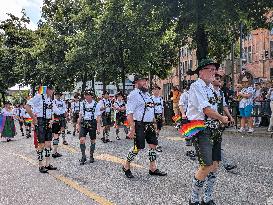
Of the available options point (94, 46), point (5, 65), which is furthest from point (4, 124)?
point (5, 65)

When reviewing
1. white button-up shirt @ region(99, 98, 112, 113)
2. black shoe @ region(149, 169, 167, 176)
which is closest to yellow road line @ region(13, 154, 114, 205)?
black shoe @ region(149, 169, 167, 176)

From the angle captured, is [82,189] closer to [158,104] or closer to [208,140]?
[208,140]

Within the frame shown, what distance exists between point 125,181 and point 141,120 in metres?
1.32

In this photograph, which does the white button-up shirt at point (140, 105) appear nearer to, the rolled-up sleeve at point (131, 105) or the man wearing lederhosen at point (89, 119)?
the rolled-up sleeve at point (131, 105)

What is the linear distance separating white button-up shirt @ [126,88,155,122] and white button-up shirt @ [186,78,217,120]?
3.06 meters

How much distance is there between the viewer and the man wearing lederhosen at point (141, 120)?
347 inches

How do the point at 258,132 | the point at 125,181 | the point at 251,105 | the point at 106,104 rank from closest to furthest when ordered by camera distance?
1. the point at 125,181
2. the point at 258,132
3. the point at 251,105
4. the point at 106,104

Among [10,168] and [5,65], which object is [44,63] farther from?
[10,168]

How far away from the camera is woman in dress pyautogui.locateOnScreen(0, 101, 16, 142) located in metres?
21.5

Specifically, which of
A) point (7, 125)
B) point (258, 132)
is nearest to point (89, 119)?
point (258, 132)

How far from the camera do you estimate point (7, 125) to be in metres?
21.9

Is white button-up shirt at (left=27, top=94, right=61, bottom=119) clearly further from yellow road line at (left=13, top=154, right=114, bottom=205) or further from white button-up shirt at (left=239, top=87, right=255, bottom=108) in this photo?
white button-up shirt at (left=239, top=87, right=255, bottom=108)

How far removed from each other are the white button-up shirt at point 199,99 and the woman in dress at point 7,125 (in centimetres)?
1682

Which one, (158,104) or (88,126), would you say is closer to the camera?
(88,126)
